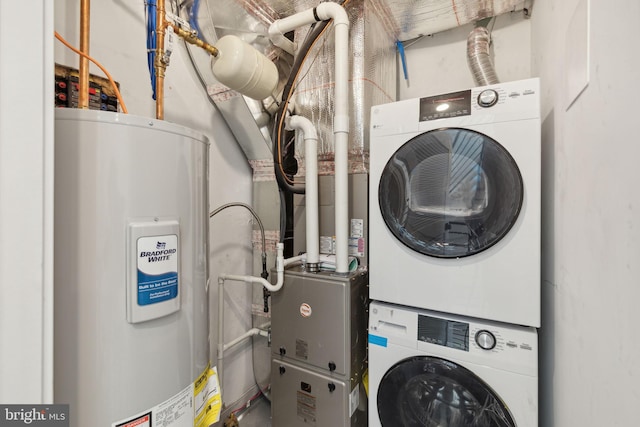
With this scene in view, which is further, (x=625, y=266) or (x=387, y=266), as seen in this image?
(x=387, y=266)

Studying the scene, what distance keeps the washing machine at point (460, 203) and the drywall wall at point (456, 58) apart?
905 millimetres

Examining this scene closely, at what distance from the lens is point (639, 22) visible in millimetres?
466

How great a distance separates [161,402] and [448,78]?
2.17m

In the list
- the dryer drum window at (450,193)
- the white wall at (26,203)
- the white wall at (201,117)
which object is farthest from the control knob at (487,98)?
the white wall at (201,117)

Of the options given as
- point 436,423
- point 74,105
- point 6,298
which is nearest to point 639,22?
point 6,298

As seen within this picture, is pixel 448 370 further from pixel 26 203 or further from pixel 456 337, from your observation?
pixel 26 203

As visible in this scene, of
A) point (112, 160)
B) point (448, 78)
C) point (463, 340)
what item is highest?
point (448, 78)

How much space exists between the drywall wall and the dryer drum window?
99 cm

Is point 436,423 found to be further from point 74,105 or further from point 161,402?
point 74,105

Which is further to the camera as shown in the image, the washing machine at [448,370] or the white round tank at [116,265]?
the washing machine at [448,370]

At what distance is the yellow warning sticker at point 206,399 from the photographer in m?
0.77

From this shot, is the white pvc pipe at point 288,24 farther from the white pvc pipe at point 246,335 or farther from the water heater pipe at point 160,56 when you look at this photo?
the white pvc pipe at point 246,335

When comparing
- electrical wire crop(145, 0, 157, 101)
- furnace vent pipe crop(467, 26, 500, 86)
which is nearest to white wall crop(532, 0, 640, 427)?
furnace vent pipe crop(467, 26, 500, 86)

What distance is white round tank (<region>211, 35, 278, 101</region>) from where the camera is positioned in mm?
1266
